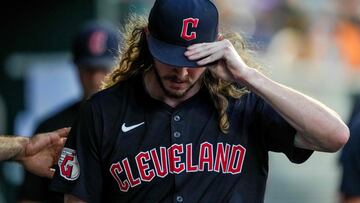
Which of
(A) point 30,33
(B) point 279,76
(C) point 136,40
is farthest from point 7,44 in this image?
(C) point 136,40

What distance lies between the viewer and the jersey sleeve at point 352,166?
598 centimetres

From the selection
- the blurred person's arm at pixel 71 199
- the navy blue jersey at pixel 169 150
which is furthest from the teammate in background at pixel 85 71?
the navy blue jersey at pixel 169 150

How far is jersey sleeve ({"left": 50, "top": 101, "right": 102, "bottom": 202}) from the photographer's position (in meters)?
4.22

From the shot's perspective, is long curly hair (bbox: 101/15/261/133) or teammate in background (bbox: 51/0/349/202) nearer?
teammate in background (bbox: 51/0/349/202)

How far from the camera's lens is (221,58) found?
13.5 feet

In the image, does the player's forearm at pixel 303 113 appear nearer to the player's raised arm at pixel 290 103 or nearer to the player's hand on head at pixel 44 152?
the player's raised arm at pixel 290 103

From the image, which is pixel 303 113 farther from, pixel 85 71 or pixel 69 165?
pixel 85 71

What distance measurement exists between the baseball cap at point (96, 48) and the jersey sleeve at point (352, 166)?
61.0 inches

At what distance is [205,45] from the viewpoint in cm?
408

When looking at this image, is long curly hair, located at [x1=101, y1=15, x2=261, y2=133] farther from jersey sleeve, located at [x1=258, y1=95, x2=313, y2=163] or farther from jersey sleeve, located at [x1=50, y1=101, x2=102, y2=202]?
jersey sleeve, located at [x1=50, y1=101, x2=102, y2=202]

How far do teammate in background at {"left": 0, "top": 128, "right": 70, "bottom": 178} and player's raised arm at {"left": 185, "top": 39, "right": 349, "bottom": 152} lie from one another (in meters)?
0.95

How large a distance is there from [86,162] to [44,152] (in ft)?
1.82

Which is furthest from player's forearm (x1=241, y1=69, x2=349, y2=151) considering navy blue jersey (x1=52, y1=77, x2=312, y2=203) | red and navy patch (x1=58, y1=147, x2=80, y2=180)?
red and navy patch (x1=58, y1=147, x2=80, y2=180)

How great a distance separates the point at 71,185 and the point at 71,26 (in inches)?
195
